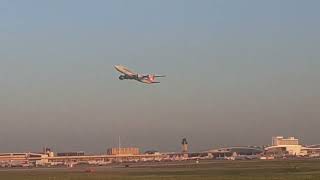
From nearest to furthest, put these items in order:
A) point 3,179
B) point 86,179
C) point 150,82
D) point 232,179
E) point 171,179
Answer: point 232,179 → point 171,179 → point 86,179 → point 3,179 → point 150,82

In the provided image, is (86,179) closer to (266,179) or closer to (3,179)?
(3,179)

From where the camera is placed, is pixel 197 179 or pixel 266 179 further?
pixel 197 179

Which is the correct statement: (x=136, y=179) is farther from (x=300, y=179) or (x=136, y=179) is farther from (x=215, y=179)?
(x=300, y=179)

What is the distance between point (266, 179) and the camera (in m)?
72.4

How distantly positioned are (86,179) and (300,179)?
31.5 meters

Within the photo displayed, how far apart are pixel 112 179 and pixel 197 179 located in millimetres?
13442

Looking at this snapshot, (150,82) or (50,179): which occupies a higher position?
(150,82)

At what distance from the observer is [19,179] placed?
3553 inches

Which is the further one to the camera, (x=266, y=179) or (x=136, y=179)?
(x=136, y=179)

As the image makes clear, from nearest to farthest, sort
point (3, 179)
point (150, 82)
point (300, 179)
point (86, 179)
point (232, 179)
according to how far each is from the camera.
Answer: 1. point (300, 179)
2. point (232, 179)
3. point (86, 179)
4. point (3, 179)
5. point (150, 82)

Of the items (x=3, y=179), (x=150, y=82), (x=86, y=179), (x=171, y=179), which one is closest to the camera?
(x=171, y=179)

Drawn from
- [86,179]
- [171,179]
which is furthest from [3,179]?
[171,179]

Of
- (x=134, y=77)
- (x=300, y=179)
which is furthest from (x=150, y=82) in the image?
(x=300, y=179)

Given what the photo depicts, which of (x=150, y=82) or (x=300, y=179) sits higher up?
(x=150, y=82)
